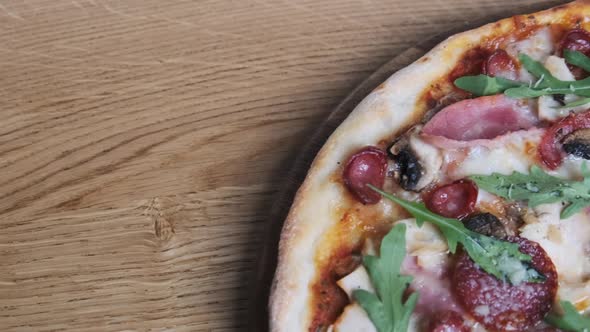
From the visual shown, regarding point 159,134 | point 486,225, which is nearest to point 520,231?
point 486,225

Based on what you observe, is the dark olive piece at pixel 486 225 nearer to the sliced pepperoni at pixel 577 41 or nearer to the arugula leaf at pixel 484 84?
the arugula leaf at pixel 484 84

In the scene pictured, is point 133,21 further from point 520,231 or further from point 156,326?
point 520,231

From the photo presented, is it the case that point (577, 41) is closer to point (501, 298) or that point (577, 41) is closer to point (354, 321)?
Answer: point (501, 298)

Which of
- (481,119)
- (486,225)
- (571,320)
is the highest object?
(481,119)

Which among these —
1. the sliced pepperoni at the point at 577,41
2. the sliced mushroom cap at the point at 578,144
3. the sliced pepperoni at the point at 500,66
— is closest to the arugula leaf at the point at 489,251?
the sliced mushroom cap at the point at 578,144

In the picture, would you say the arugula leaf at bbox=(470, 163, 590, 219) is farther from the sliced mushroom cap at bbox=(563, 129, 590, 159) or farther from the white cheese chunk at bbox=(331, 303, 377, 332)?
the white cheese chunk at bbox=(331, 303, 377, 332)

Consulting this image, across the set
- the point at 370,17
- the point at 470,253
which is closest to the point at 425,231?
the point at 470,253
